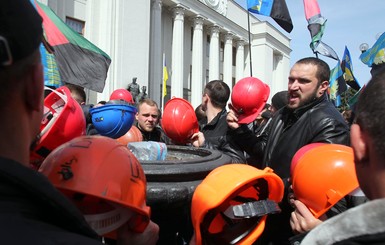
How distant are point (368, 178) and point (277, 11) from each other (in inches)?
344

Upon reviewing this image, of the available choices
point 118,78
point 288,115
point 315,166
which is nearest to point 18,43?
point 315,166

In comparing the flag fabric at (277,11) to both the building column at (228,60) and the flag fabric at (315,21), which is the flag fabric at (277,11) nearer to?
the flag fabric at (315,21)

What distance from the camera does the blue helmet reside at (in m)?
3.08

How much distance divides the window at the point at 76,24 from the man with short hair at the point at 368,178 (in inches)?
772

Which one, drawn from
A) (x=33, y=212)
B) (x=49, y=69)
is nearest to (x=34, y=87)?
(x=33, y=212)

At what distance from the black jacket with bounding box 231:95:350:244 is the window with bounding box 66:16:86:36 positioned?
18081 mm

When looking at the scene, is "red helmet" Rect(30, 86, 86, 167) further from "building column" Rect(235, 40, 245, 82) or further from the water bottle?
"building column" Rect(235, 40, 245, 82)

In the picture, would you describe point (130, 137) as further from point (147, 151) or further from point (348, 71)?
point (348, 71)

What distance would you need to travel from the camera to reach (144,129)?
4.52m

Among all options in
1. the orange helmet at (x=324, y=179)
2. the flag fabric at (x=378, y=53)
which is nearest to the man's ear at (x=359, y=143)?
the orange helmet at (x=324, y=179)

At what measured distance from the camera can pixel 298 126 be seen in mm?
2699

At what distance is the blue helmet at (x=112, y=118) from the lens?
10.1ft

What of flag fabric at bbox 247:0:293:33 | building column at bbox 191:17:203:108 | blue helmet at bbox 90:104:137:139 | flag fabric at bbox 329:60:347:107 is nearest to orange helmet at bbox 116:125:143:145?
blue helmet at bbox 90:104:137:139

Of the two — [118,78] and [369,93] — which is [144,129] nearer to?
[369,93]
